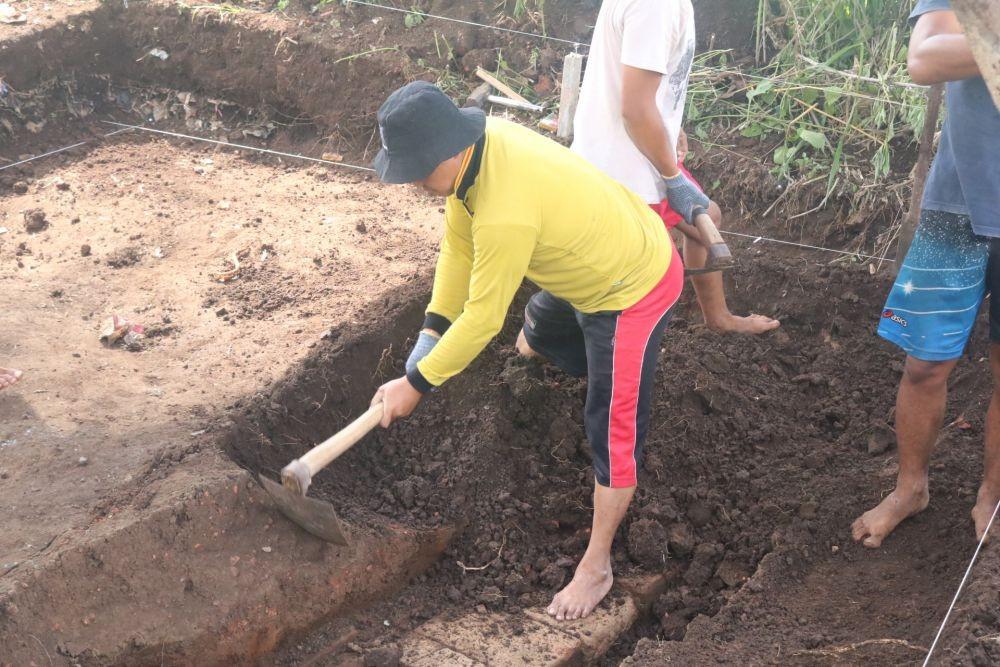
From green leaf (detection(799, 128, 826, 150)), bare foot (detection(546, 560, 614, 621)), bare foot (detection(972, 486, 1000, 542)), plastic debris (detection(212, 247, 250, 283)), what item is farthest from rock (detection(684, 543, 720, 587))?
plastic debris (detection(212, 247, 250, 283))

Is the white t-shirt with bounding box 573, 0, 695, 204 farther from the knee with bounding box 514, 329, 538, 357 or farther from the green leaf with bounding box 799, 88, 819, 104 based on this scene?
the green leaf with bounding box 799, 88, 819, 104

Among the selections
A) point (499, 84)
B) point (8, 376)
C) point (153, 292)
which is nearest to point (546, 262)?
point (8, 376)

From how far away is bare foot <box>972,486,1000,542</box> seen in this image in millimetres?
3162

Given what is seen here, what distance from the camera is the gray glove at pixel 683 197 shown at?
3.62 metres

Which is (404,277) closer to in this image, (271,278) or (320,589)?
(271,278)

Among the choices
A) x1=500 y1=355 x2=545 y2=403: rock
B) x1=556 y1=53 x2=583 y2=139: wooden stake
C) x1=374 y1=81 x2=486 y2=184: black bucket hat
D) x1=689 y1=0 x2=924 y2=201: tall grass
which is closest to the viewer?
x1=374 y1=81 x2=486 y2=184: black bucket hat

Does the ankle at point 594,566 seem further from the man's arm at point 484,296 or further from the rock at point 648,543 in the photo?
the man's arm at point 484,296

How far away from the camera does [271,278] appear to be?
4.89m

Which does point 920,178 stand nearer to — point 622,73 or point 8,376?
point 622,73

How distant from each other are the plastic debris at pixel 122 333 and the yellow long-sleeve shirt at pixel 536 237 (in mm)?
2048

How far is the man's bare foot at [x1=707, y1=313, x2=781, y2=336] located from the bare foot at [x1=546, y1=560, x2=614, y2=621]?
1555 millimetres

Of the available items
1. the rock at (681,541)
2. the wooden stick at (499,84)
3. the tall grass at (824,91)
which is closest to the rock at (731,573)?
the rock at (681,541)

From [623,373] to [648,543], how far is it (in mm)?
813

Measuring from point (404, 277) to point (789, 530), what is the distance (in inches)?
90.0
